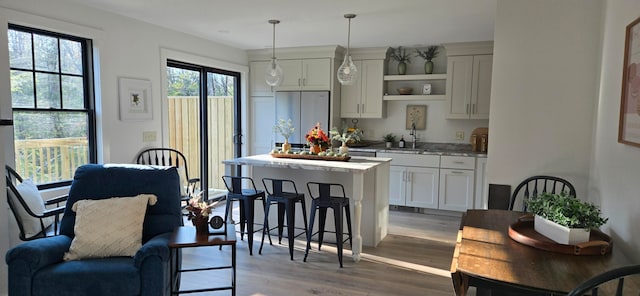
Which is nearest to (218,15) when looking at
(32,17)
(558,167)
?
(32,17)

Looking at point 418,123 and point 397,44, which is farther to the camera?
point 418,123

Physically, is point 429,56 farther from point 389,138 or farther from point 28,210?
point 28,210

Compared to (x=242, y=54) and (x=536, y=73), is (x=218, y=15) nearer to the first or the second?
(x=242, y=54)

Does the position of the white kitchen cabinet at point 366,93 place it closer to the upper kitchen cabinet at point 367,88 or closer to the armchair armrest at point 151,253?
the upper kitchen cabinet at point 367,88

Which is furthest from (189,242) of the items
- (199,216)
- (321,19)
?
(321,19)

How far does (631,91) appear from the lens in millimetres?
2043

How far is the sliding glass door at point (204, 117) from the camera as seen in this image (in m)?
5.22

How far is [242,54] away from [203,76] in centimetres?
96

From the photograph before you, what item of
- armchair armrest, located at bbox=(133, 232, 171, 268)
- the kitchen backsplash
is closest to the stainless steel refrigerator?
the kitchen backsplash

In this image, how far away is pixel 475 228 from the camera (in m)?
2.28

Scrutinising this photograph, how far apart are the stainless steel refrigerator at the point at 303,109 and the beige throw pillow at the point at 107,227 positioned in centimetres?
363

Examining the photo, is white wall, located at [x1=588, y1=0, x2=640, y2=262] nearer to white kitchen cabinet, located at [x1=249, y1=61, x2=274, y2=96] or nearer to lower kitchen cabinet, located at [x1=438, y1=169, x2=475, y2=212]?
lower kitchen cabinet, located at [x1=438, y1=169, x2=475, y2=212]

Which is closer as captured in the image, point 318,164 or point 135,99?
point 318,164

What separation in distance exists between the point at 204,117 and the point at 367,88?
8.07 ft
